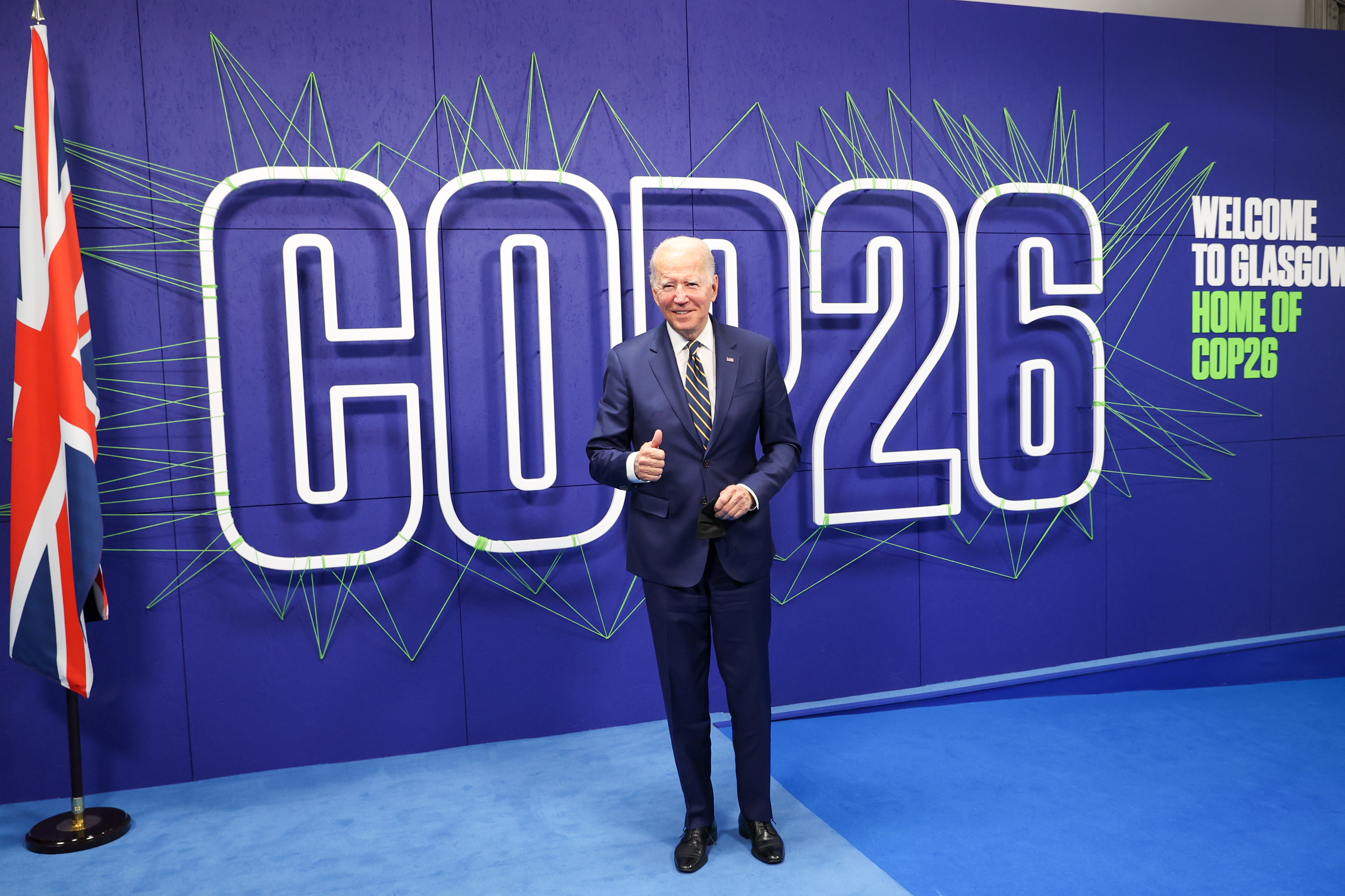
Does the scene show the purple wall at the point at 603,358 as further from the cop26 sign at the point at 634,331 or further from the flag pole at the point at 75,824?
the flag pole at the point at 75,824

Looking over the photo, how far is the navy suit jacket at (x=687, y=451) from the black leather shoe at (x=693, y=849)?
729mm

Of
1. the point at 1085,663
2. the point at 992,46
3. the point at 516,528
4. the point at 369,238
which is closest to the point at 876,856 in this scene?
the point at 516,528

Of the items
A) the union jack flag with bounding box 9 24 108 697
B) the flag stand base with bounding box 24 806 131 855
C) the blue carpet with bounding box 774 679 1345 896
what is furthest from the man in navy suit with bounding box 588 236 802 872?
the flag stand base with bounding box 24 806 131 855

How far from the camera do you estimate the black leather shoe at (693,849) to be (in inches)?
101

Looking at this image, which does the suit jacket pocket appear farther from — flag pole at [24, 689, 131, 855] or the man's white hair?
Result: flag pole at [24, 689, 131, 855]

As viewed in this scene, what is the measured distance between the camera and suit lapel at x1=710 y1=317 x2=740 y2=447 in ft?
8.58

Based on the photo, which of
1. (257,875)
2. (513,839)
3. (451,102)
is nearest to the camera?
(257,875)

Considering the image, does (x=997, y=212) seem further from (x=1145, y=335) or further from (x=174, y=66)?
(x=174, y=66)

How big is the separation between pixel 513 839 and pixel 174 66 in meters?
2.77

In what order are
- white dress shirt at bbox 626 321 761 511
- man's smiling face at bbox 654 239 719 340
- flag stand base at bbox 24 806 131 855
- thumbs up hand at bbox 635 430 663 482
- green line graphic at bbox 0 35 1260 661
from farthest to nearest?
green line graphic at bbox 0 35 1260 661 → flag stand base at bbox 24 806 131 855 → white dress shirt at bbox 626 321 761 511 → man's smiling face at bbox 654 239 719 340 → thumbs up hand at bbox 635 430 663 482

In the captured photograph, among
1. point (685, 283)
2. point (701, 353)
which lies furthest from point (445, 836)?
point (685, 283)

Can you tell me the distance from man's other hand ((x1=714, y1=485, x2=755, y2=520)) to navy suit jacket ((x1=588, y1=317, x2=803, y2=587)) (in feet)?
0.22

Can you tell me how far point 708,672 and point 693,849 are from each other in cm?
49

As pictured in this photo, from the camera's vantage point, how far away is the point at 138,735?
10.5ft
